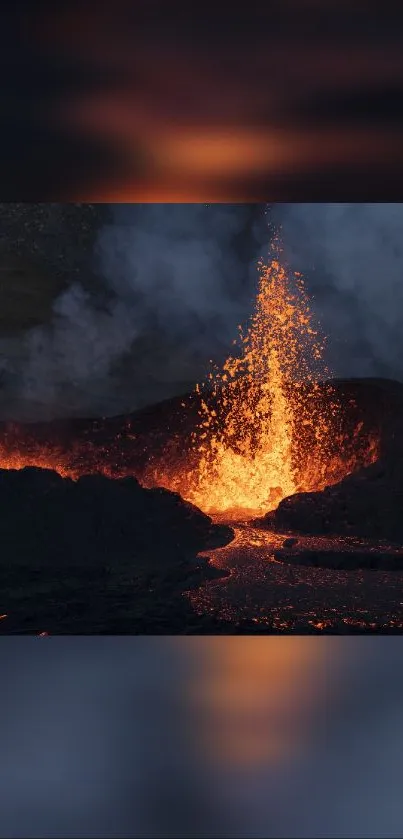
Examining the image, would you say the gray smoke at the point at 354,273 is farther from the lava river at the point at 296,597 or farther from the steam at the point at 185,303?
the lava river at the point at 296,597

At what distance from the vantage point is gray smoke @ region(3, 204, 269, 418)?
196 inches

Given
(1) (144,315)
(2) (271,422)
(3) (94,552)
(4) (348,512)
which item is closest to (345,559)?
(4) (348,512)

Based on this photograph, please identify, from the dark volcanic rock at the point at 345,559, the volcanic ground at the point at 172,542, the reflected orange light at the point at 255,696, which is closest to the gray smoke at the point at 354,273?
the volcanic ground at the point at 172,542

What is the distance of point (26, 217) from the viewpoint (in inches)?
203

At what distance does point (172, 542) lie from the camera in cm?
478

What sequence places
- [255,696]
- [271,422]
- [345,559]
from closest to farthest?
[255,696]
[345,559]
[271,422]

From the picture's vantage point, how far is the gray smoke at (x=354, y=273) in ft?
16.4

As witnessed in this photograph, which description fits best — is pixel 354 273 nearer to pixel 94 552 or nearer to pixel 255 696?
pixel 94 552

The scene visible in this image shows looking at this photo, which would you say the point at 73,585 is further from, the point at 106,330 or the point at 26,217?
the point at 26,217

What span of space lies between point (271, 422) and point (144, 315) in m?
0.88

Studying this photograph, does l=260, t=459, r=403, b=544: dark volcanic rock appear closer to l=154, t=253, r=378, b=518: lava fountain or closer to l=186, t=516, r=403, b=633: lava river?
l=154, t=253, r=378, b=518: lava fountain

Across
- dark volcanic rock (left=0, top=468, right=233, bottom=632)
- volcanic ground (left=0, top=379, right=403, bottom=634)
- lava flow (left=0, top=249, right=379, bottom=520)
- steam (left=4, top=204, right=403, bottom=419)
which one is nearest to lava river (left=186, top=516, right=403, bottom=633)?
volcanic ground (left=0, top=379, right=403, bottom=634)
